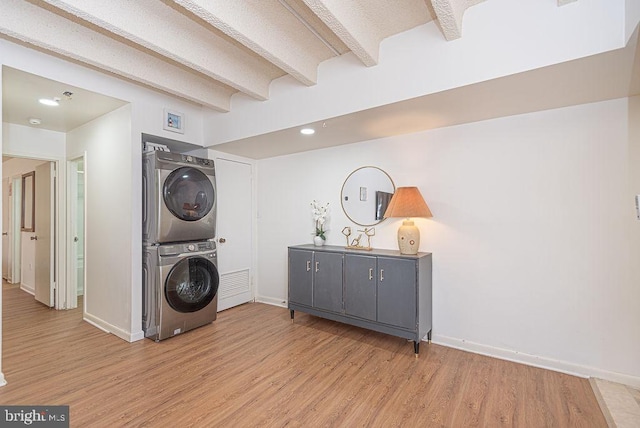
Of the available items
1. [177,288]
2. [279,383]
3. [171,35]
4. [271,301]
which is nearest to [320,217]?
[271,301]

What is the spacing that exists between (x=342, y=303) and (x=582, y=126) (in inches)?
101

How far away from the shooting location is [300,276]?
11.5 feet

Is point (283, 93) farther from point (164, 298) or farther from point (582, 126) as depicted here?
point (582, 126)

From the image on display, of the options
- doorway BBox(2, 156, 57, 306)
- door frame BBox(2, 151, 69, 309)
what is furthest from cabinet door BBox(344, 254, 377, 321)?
doorway BBox(2, 156, 57, 306)

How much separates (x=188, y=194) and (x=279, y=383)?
2.10 metres

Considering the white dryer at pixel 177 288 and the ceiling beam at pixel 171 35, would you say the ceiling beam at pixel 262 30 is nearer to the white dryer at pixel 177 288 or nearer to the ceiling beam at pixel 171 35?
the ceiling beam at pixel 171 35

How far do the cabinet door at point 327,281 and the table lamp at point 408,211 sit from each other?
685mm

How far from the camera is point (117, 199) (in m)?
3.19

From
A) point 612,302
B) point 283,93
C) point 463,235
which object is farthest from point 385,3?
point 612,302

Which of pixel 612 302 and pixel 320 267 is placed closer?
pixel 612 302

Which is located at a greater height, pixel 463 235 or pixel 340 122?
pixel 340 122

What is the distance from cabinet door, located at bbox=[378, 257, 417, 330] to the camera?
276 cm

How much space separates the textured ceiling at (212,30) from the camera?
1921mm

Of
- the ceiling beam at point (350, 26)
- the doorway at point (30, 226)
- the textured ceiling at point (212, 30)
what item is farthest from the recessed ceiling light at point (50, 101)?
the ceiling beam at point (350, 26)
